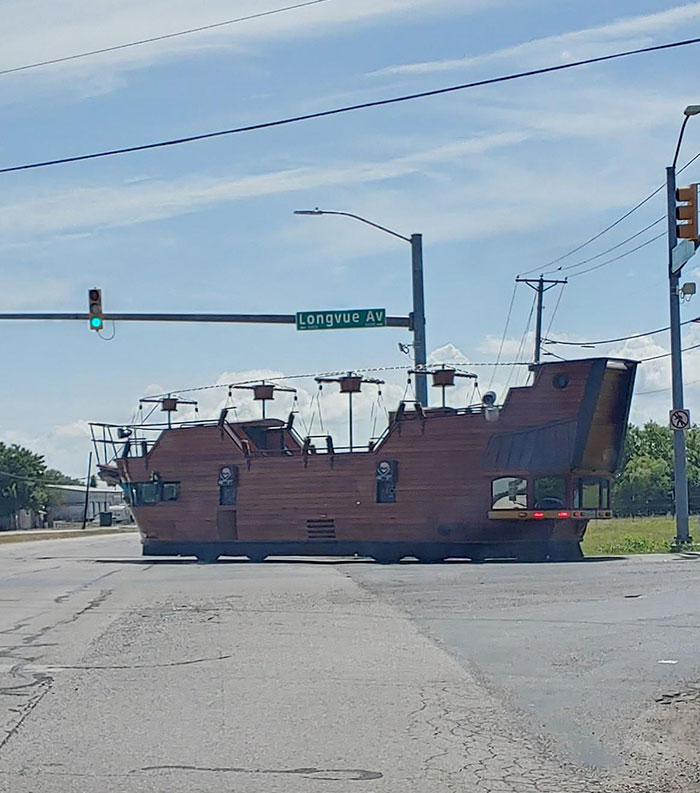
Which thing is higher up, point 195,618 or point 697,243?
point 697,243

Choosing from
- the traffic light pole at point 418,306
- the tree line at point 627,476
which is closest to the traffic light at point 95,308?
the traffic light pole at point 418,306

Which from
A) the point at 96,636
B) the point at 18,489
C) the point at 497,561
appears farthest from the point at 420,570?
the point at 18,489

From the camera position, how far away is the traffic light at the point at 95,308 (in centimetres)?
2688

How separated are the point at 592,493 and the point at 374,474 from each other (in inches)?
230

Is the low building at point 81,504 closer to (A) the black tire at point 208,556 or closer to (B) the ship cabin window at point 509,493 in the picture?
(A) the black tire at point 208,556

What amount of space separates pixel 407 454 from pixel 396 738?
23906mm

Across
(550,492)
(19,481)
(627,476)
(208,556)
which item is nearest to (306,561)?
(208,556)

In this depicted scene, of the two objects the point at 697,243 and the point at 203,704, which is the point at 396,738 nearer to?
the point at 203,704

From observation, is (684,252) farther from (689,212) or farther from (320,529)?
(320,529)

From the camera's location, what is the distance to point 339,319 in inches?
1111

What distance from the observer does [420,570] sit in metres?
26.8

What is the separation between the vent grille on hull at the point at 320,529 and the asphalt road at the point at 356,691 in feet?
44.3

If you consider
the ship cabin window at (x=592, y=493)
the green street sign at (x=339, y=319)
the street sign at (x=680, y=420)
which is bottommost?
the ship cabin window at (x=592, y=493)

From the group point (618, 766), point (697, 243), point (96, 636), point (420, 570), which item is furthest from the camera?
point (420, 570)
